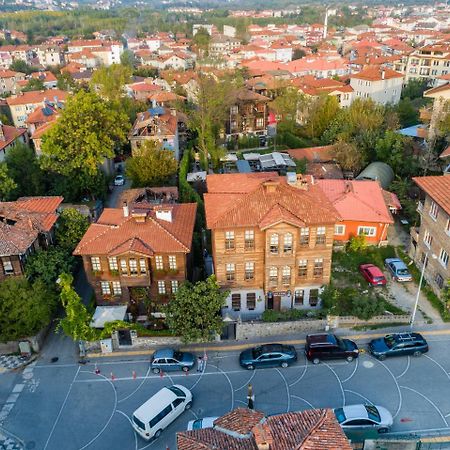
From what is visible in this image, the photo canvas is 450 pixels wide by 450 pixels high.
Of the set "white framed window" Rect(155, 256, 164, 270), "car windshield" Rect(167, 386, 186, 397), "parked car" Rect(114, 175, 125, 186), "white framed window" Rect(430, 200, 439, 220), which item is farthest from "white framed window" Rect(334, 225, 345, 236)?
"parked car" Rect(114, 175, 125, 186)

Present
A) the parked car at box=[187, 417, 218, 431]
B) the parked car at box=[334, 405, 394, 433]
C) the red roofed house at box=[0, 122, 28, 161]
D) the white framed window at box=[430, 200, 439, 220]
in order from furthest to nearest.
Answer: the red roofed house at box=[0, 122, 28, 161], the white framed window at box=[430, 200, 439, 220], the parked car at box=[187, 417, 218, 431], the parked car at box=[334, 405, 394, 433]

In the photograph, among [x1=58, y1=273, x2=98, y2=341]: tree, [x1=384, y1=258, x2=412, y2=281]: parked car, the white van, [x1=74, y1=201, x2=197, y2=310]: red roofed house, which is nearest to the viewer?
the white van

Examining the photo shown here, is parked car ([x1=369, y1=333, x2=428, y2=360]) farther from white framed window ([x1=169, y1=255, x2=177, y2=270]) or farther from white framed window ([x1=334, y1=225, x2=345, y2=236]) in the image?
white framed window ([x1=169, y1=255, x2=177, y2=270])

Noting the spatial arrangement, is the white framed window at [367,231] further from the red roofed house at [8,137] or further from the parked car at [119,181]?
the red roofed house at [8,137]

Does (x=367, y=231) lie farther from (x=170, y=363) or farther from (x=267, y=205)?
(x=170, y=363)

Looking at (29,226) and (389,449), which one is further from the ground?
(29,226)

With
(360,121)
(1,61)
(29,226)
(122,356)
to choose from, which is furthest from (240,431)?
(1,61)

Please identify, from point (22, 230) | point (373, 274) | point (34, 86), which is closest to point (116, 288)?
point (22, 230)

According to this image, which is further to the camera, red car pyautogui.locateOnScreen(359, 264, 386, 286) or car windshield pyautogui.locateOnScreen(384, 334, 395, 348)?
red car pyautogui.locateOnScreen(359, 264, 386, 286)

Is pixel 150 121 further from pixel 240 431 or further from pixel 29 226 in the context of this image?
pixel 240 431
